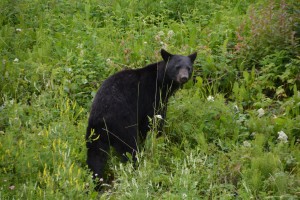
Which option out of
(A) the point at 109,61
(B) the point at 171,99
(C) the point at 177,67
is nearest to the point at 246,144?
(C) the point at 177,67

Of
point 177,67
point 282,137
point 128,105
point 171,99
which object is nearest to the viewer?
point 282,137

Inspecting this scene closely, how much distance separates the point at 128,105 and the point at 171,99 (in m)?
1.12

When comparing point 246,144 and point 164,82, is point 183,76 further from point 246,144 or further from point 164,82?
point 246,144

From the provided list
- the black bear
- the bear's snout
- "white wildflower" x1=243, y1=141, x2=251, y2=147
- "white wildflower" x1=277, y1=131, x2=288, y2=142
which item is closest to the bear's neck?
the black bear

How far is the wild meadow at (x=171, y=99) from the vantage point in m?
6.14

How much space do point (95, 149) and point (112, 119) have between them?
395 mm

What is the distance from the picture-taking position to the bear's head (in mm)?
7703

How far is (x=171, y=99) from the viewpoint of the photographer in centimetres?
825

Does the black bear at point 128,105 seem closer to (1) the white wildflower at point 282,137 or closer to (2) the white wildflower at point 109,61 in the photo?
(2) the white wildflower at point 109,61

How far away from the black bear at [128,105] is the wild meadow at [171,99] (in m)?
0.19

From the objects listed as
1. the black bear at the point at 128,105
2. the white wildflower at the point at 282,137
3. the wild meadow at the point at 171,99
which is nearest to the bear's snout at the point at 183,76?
the black bear at the point at 128,105

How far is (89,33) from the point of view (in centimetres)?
999

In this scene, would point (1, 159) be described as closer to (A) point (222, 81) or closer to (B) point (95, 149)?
(B) point (95, 149)

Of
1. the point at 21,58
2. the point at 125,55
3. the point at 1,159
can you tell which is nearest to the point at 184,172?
the point at 1,159
